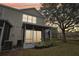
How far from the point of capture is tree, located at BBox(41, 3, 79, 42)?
12.6ft

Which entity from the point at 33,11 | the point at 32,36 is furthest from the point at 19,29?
the point at 33,11

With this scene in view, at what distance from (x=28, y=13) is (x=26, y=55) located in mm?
1615

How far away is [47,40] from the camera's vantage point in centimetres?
404

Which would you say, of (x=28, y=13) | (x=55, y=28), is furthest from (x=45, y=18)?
(x=28, y=13)

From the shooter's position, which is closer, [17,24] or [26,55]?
[26,55]

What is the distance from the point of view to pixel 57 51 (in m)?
3.76

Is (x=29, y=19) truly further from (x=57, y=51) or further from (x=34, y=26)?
(x=57, y=51)

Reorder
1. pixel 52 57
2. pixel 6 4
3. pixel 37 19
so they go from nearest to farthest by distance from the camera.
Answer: pixel 52 57 < pixel 6 4 < pixel 37 19

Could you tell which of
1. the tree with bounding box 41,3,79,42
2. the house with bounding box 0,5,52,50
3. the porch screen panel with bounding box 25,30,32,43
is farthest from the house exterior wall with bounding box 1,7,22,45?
the tree with bounding box 41,3,79,42

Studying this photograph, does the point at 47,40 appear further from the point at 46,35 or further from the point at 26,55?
the point at 26,55

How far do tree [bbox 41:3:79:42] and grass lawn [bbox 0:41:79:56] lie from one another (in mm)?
212

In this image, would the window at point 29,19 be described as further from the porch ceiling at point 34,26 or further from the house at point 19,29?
the porch ceiling at point 34,26

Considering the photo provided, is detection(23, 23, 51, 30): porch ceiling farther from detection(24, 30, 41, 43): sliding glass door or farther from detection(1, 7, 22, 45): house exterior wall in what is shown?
detection(1, 7, 22, 45): house exterior wall

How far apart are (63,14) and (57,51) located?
3.66 ft
